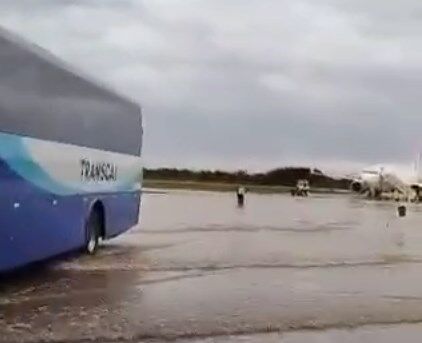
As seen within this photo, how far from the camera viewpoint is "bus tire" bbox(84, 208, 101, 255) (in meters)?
18.0

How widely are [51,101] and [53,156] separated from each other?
2.79 ft

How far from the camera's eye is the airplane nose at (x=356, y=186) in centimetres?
8444

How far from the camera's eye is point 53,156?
582 inches

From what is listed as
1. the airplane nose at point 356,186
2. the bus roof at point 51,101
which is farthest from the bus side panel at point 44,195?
the airplane nose at point 356,186

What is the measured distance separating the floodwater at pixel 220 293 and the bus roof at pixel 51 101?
218 centimetres

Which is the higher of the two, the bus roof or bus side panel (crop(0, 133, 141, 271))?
the bus roof

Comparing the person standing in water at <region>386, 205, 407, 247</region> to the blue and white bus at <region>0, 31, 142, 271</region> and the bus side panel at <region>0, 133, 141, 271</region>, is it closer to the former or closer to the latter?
the blue and white bus at <region>0, 31, 142, 271</region>

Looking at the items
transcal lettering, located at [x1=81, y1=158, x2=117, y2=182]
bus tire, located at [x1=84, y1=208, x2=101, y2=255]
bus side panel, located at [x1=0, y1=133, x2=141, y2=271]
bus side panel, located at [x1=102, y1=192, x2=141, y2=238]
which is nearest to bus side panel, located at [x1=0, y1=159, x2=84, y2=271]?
bus side panel, located at [x1=0, y1=133, x2=141, y2=271]

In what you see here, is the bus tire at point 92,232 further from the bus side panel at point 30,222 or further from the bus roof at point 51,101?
the bus side panel at point 30,222

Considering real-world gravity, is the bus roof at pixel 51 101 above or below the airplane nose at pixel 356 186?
above

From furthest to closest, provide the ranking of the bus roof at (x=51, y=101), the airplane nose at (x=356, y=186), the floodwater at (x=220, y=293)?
the airplane nose at (x=356, y=186), the bus roof at (x=51, y=101), the floodwater at (x=220, y=293)

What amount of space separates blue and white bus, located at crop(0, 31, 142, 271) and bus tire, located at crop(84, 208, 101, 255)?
0.02 meters

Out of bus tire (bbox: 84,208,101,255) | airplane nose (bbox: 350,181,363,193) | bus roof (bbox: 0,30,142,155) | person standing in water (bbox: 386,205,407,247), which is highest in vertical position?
bus roof (bbox: 0,30,142,155)

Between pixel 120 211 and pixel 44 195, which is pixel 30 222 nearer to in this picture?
pixel 44 195
